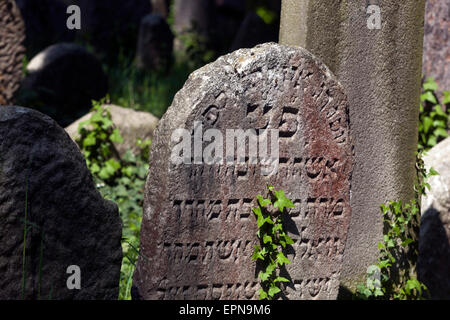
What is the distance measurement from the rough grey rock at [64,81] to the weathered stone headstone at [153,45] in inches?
112

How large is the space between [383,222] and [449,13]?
1.98 metres

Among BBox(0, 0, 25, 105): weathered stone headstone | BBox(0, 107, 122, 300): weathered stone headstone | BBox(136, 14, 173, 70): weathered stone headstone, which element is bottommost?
BBox(0, 107, 122, 300): weathered stone headstone

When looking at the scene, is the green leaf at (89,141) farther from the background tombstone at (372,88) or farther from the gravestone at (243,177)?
the gravestone at (243,177)

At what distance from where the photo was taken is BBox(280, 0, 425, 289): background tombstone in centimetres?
351

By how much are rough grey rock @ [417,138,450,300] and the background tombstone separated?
0.73ft

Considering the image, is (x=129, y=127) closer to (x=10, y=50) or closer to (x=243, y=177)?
(x=10, y=50)

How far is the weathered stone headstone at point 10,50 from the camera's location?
581 centimetres

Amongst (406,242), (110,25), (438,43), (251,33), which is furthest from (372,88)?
(110,25)

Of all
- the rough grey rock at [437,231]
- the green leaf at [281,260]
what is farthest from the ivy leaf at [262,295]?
the rough grey rock at [437,231]

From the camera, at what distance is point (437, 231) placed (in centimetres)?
409

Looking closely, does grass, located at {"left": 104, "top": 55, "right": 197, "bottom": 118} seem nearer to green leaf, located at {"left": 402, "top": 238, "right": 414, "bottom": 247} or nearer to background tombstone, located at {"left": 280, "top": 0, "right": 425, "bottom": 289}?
background tombstone, located at {"left": 280, "top": 0, "right": 425, "bottom": 289}

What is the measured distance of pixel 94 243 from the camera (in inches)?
103

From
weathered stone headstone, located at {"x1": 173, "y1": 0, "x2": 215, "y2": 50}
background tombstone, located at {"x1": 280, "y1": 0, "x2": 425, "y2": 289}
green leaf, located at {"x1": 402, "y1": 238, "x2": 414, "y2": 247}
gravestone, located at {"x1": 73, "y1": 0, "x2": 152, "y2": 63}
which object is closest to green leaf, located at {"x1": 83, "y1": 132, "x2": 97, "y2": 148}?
background tombstone, located at {"x1": 280, "y1": 0, "x2": 425, "y2": 289}

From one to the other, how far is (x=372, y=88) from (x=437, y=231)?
1077 mm
